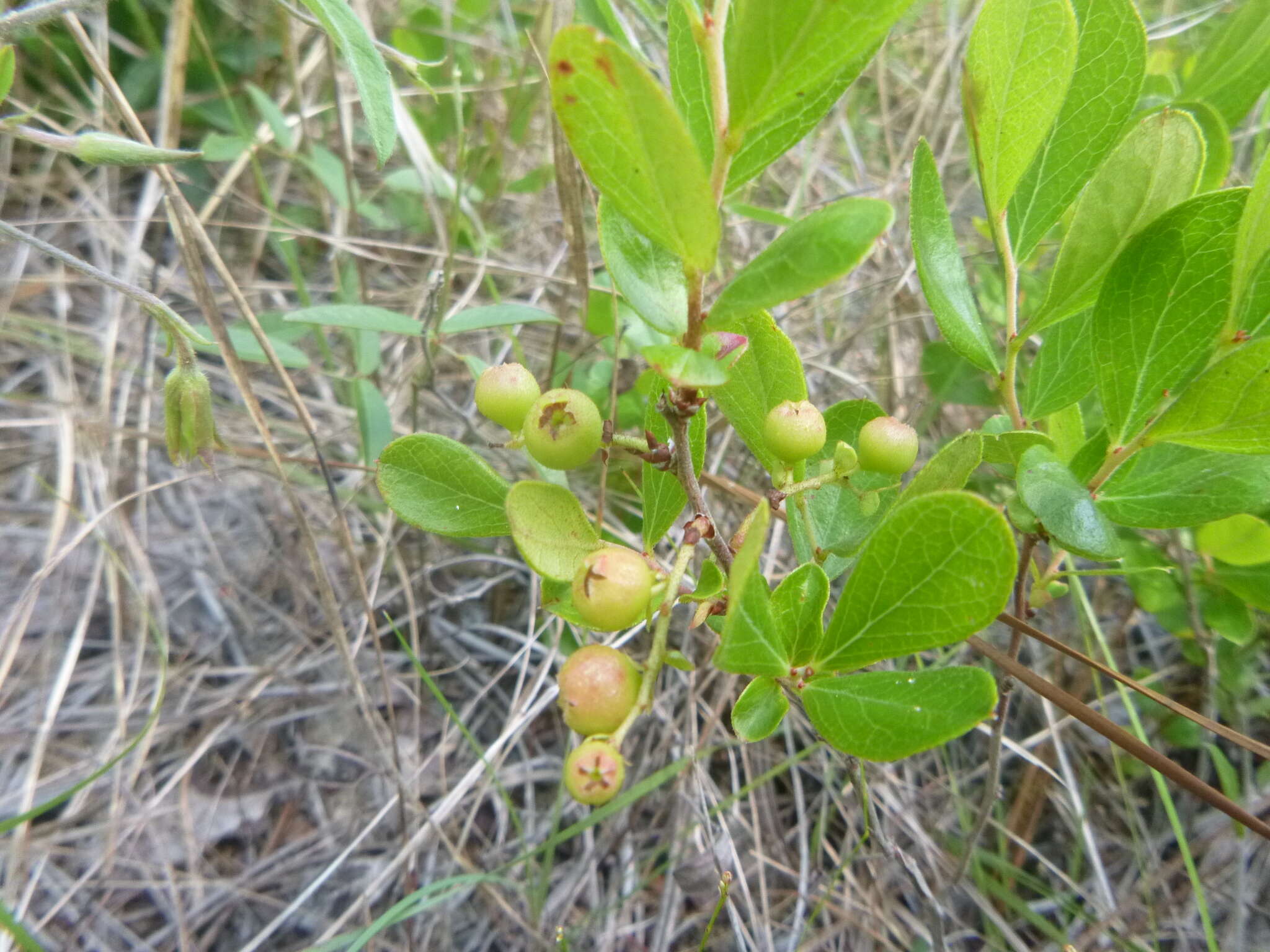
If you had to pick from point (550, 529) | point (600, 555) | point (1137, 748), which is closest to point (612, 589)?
point (600, 555)

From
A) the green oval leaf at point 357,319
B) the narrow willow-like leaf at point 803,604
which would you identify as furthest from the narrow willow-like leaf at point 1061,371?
the green oval leaf at point 357,319

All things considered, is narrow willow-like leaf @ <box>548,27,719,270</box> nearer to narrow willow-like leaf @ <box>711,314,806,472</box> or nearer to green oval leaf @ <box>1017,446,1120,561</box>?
narrow willow-like leaf @ <box>711,314,806,472</box>

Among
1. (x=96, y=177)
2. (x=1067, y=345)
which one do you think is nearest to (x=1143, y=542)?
(x=1067, y=345)

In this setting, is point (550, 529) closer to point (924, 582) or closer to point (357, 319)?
point (924, 582)

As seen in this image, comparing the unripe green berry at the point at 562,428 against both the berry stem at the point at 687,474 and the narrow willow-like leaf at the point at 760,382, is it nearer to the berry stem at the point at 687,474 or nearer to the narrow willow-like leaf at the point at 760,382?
the berry stem at the point at 687,474

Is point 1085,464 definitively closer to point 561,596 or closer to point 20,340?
point 561,596
